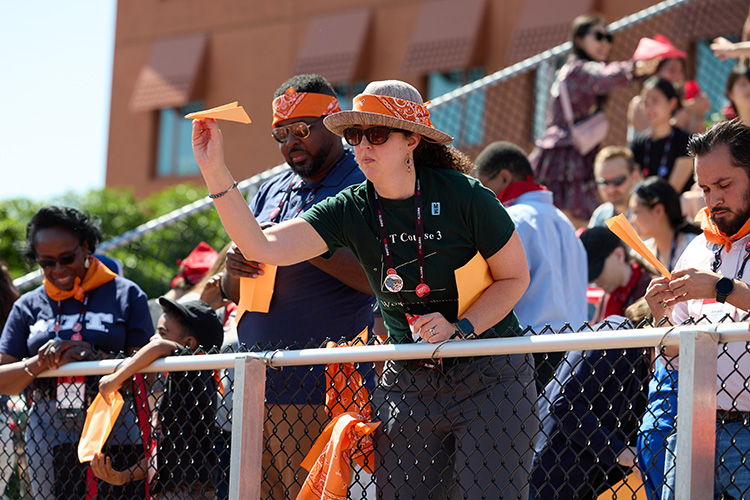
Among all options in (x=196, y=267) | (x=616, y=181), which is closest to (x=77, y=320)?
(x=196, y=267)

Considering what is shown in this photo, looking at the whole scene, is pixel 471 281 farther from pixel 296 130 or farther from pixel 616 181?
pixel 616 181

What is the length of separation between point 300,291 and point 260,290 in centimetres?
17

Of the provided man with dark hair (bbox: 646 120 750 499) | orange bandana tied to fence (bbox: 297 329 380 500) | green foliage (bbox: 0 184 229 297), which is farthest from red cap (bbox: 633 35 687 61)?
orange bandana tied to fence (bbox: 297 329 380 500)

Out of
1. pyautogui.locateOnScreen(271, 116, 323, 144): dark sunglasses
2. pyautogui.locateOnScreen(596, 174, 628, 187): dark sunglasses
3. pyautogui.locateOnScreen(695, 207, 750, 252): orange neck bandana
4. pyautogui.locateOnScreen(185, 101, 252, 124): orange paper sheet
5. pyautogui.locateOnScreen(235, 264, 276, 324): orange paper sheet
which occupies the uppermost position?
pyautogui.locateOnScreen(185, 101, 252, 124): orange paper sheet

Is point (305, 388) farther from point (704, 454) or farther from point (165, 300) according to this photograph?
point (704, 454)

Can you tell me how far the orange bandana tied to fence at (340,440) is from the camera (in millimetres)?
3283

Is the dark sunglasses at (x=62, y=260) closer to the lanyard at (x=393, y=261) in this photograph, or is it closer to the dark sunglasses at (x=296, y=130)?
the dark sunglasses at (x=296, y=130)

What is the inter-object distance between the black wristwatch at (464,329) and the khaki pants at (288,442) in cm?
84

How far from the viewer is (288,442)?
398 cm

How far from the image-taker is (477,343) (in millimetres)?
3033

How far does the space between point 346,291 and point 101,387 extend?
1.06 metres

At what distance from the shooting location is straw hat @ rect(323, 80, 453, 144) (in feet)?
11.0

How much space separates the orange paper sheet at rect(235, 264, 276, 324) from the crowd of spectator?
0.06m

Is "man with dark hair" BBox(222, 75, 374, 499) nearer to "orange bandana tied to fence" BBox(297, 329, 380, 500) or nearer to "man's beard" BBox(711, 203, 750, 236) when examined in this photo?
"orange bandana tied to fence" BBox(297, 329, 380, 500)
